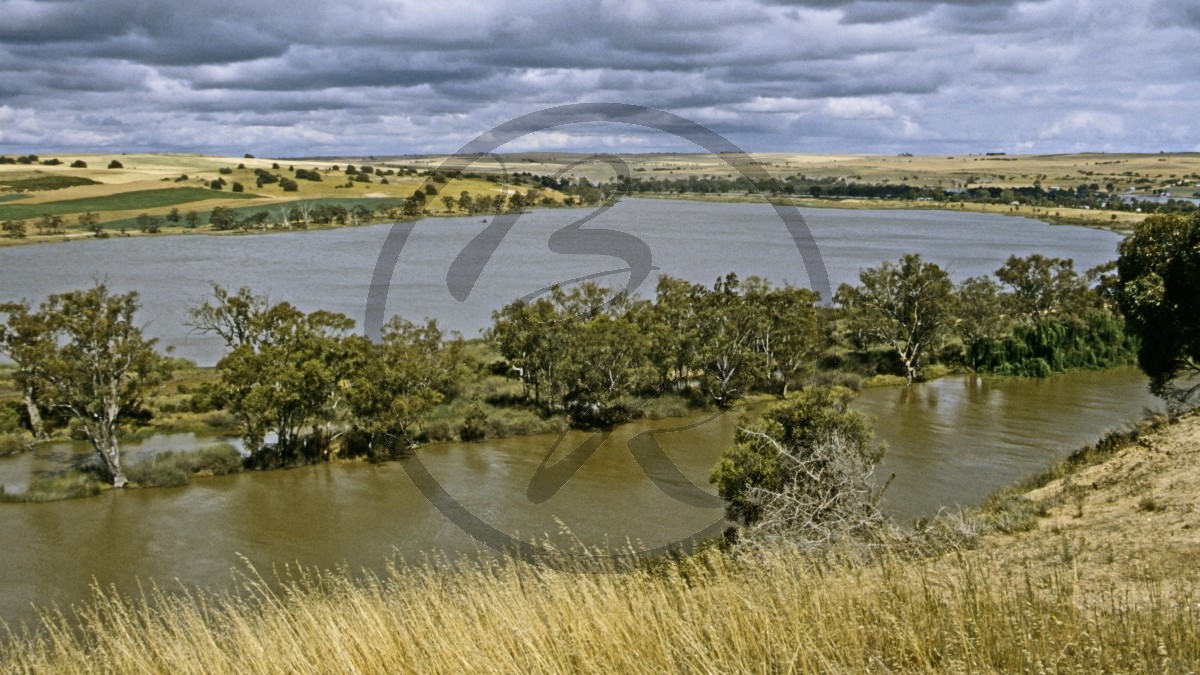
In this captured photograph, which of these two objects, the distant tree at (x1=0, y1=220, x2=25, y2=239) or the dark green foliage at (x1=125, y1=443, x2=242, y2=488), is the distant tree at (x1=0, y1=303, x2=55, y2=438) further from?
the distant tree at (x1=0, y1=220, x2=25, y2=239)

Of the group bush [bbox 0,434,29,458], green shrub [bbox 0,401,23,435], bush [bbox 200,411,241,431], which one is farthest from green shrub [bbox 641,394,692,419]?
green shrub [bbox 0,401,23,435]

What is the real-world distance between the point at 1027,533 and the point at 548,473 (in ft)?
53.7

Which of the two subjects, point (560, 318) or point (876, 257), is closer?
point (560, 318)

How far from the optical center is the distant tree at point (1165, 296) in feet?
63.8

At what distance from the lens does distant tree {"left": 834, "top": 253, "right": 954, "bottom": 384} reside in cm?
3778

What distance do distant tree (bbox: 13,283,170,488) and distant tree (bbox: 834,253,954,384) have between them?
27904 mm

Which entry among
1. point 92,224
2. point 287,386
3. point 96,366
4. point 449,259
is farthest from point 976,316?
point 92,224

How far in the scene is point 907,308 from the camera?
38875mm

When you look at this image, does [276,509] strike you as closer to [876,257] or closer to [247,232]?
[876,257]

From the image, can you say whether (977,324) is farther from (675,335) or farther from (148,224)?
(148,224)

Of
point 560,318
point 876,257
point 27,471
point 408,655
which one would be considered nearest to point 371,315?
point 560,318

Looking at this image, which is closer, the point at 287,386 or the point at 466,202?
the point at 287,386

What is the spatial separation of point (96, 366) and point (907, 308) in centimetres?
3075

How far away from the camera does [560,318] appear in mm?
32719
